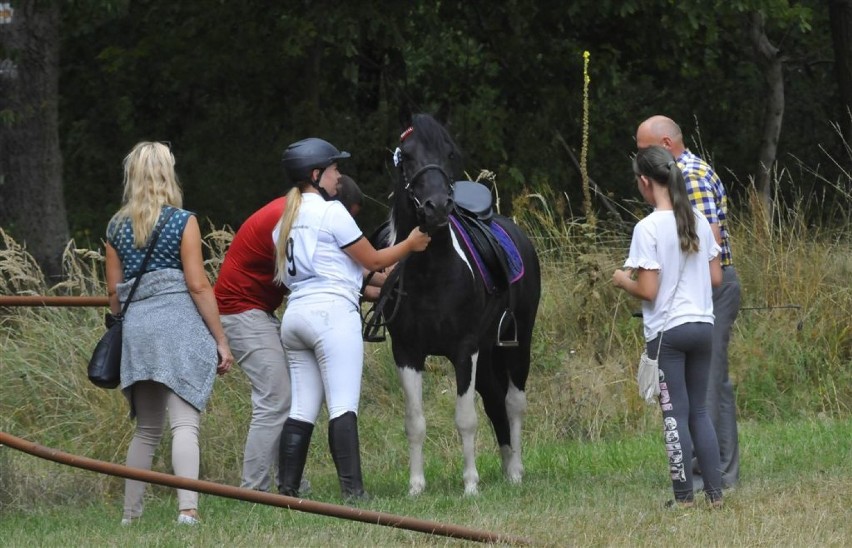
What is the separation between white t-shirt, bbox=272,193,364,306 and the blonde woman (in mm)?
586

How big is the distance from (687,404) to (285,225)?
2.28m

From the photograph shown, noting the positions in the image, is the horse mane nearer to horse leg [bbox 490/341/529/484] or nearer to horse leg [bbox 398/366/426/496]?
horse leg [bbox 398/366/426/496]

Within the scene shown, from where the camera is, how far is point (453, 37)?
21.0 m

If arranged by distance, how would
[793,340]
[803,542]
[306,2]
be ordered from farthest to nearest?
[306,2] → [793,340] → [803,542]

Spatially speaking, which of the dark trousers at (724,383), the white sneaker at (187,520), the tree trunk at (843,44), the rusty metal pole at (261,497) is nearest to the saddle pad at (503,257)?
the dark trousers at (724,383)

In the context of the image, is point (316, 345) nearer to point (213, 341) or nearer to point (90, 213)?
point (213, 341)

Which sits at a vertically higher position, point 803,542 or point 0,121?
point 0,121

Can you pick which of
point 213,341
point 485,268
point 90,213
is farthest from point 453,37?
point 213,341

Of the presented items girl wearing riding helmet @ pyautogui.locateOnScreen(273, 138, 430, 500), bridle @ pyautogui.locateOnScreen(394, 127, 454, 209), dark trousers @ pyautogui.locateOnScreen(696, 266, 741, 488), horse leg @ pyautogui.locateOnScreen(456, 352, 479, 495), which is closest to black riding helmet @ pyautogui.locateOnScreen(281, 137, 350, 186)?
girl wearing riding helmet @ pyautogui.locateOnScreen(273, 138, 430, 500)

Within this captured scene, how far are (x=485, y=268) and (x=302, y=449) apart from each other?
1.60 metres

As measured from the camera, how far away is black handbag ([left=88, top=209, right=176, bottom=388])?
7.26 meters

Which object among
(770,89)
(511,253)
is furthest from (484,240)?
(770,89)

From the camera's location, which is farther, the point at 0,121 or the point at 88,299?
the point at 0,121

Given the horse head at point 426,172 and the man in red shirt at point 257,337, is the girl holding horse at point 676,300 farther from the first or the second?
the man in red shirt at point 257,337
